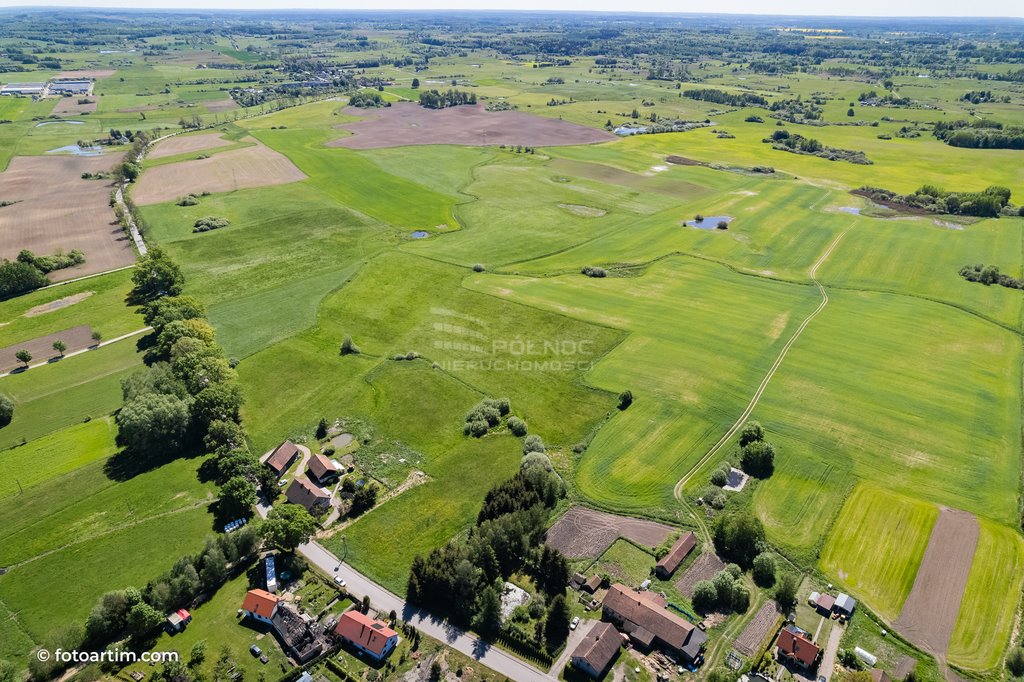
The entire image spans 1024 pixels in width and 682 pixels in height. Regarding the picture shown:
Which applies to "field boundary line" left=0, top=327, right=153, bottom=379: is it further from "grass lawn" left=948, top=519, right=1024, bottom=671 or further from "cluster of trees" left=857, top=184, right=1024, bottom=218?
"cluster of trees" left=857, top=184, right=1024, bottom=218

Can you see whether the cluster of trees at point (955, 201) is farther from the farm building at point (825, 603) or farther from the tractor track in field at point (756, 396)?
the farm building at point (825, 603)

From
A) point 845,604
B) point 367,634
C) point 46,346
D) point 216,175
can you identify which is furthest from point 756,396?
point 216,175

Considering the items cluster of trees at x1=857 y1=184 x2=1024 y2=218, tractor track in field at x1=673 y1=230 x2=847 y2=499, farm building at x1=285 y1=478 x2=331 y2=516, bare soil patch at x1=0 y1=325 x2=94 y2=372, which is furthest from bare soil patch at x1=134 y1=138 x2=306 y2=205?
cluster of trees at x1=857 y1=184 x2=1024 y2=218

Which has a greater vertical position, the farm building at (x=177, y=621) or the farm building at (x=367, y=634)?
the farm building at (x=367, y=634)

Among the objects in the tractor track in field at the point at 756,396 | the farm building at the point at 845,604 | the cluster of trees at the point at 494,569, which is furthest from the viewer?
the tractor track in field at the point at 756,396

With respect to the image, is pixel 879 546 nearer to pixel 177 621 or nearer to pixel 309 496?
pixel 309 496

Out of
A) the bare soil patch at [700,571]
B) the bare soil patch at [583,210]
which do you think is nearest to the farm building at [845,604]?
the bare soil patch at [700,571]

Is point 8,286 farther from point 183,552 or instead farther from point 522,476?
point 522,476
